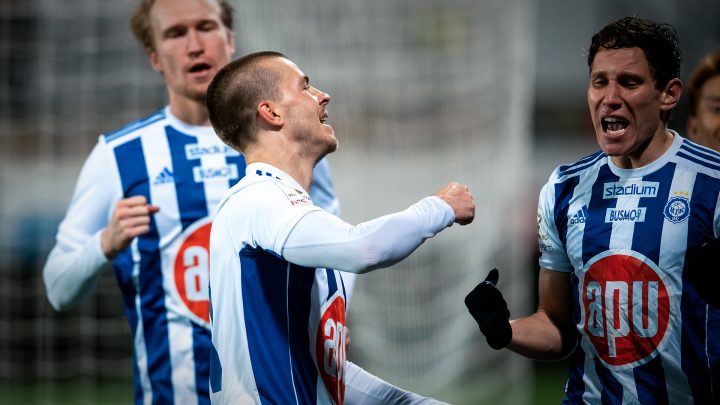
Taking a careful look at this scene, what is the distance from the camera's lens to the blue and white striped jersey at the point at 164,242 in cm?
336

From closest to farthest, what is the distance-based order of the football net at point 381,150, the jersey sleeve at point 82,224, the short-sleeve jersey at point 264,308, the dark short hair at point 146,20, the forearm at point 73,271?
1. the short-sleeve jersey at point 264,308
2. the forearm at point 73,271
3. the jersey sleeve at point 82,224
4. the dark short hair at point 146,20
5. the football net at point 381,150

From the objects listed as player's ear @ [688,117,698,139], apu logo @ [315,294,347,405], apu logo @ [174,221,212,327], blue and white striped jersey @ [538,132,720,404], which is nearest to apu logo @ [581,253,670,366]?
blue and white striped jersey @ [538,132,720,404]

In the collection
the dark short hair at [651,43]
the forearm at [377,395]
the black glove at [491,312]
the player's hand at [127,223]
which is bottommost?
A: the forearm at [377,395]

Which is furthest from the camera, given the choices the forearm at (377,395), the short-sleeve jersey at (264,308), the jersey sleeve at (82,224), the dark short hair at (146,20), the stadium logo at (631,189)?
the dark short hair at (146,20)

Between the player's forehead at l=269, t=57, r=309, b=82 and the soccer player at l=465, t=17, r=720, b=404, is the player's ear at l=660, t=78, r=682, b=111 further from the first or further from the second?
the player's forehead at l=269, t=57, r=309, b=82

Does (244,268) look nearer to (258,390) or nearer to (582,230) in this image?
(258,390)

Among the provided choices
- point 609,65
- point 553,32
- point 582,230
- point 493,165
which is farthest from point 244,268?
point 553,32

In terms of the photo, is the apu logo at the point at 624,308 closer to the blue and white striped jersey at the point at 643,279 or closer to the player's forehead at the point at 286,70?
the blue and white striped jersey at the point at 643,279

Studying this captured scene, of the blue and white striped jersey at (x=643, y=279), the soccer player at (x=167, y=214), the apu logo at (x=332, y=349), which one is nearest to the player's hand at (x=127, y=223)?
the soccer player at (x=167, y=214)

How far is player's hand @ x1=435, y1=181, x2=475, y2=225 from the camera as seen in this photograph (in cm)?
247

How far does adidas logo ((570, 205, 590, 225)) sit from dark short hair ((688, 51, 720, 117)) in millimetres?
1180

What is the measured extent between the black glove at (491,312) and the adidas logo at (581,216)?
11.3 inches

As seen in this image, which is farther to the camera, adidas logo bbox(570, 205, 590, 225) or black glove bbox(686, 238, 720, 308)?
adidas logo bbox(570, 205, 590, 225)

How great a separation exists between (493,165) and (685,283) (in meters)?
3.91
